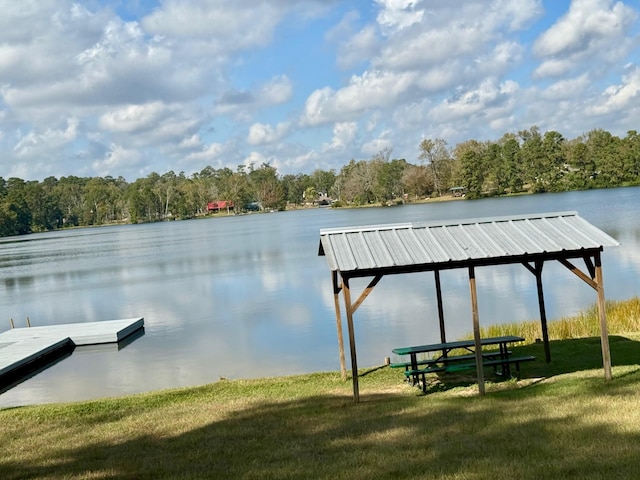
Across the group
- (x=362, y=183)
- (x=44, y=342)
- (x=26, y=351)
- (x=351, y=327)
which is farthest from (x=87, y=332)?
(x=362, y=183)

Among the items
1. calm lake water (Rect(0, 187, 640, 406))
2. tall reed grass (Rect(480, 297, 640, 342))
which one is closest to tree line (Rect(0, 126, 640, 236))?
calm lake water (Rect(0, 187, 640, 406))

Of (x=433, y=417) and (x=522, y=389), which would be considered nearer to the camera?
(x=433, y=417)

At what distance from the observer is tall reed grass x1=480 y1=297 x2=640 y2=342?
14891 mm

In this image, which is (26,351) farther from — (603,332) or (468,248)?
(603,332)

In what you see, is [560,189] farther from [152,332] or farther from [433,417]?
[433,417]

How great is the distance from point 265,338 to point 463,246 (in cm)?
1059

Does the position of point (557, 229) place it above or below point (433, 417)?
above

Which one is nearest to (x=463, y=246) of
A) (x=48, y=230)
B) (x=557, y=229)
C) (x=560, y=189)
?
(x=557, y=229)

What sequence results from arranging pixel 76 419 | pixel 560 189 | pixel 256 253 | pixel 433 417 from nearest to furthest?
1. pixel 433 417
2. pixel 76 419
3. pixel 256 253
4. pixel 560 189

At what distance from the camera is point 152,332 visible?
22438 mm

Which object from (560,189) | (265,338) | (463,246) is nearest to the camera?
(463,246)

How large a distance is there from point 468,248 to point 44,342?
1501 centimetres

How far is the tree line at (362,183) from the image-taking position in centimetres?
10238

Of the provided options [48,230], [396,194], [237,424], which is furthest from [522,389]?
[48,230]
